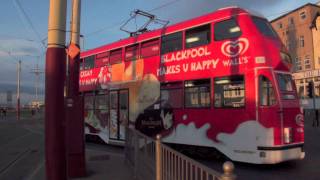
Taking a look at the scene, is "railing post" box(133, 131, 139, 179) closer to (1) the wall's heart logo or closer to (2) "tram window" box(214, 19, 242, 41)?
(1) the wall's heart logo

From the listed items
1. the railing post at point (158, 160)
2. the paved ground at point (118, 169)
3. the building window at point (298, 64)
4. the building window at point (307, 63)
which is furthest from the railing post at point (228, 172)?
the building window at point (298, 64)

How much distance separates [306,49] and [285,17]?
6144 millimetres

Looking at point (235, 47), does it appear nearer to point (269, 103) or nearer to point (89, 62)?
point (269, 103)

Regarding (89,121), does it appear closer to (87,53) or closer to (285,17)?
(87,53)

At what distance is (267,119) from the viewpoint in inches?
435

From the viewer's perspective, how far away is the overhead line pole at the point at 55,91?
7242mm

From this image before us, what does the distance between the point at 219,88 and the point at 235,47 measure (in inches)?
48.3

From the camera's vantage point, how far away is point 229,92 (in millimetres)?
11945

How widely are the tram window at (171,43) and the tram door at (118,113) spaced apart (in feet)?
9.39

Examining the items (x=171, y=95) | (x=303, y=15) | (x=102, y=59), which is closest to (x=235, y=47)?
(x=171, y=95)

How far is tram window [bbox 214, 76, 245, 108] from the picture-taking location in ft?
38.2

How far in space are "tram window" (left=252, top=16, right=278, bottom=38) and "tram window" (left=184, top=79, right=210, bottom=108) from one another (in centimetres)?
207

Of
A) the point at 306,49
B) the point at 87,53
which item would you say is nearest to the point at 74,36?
the point at 87,53

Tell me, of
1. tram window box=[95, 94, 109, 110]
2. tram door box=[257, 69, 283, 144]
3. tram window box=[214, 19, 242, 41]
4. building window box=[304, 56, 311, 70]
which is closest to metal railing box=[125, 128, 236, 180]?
tram door box=[257, 69, 283, 144]
